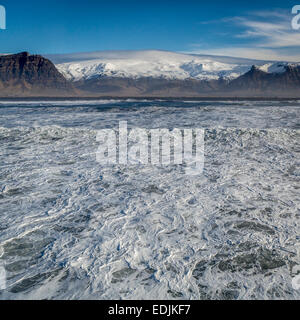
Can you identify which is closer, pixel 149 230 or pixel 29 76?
pixel 149 230

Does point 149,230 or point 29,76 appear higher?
point 29,76

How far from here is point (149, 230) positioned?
3930mm

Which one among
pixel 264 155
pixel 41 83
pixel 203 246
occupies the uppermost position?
pixel 41 83

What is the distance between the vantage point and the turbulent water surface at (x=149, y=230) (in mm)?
2936

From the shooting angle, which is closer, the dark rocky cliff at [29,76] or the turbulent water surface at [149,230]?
the turbulent water surface at [149,230]

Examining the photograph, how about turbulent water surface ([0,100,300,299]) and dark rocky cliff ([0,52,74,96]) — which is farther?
dark rocky cliff ([0,52,74,96])

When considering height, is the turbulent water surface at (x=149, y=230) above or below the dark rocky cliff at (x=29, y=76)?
below

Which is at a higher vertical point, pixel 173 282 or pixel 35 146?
pixel 35 146

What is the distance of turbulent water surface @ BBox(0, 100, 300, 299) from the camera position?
9.63 ft

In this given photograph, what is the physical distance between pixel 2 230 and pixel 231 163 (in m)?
5.27

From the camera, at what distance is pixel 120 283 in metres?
2.95

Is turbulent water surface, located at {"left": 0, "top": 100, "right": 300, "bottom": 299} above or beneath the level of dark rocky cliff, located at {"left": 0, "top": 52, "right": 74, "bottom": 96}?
beneath
